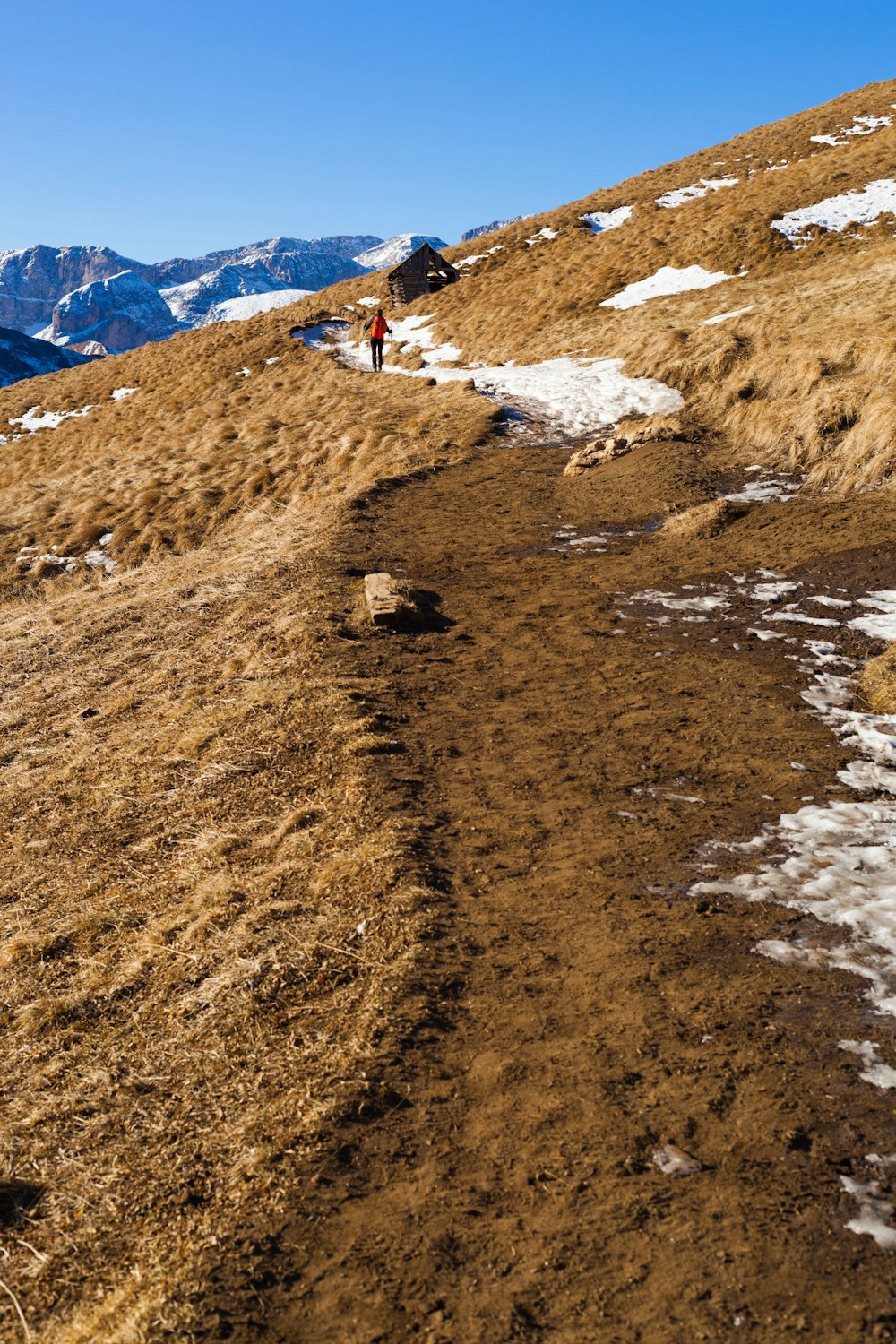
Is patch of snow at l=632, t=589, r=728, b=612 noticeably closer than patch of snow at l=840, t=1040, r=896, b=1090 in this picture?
No

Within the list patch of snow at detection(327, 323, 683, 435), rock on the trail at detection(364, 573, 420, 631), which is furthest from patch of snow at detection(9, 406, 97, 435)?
rock on the trail at detection(364, 573, 420, 631)

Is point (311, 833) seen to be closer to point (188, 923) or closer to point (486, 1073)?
point (188, 923)

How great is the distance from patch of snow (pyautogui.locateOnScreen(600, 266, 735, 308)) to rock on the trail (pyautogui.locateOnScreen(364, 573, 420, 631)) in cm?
2456

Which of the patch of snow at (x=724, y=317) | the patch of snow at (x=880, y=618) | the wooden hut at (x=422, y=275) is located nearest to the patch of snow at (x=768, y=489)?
the patch of snow at (x=880, y=618)

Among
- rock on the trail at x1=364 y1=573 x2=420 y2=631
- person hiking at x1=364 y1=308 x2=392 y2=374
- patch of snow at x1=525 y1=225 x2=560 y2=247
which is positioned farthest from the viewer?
patch of snow at x1=525 y1=225 x2=560 y2=247

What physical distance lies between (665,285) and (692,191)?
16887 millimetres

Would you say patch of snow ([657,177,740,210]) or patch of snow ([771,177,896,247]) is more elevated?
patch of snow ([657,177,740,210])

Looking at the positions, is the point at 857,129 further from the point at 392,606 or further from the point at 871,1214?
the point at 871,1214

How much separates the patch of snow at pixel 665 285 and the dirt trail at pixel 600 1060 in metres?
26.3

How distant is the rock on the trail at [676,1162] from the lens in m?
4.14

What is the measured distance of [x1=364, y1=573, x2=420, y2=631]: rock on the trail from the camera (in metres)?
11.9

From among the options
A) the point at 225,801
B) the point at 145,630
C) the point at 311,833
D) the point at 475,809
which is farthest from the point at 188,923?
the point at 145,630

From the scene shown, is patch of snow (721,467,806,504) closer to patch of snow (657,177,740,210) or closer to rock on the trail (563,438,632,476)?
rock on the trail (563,438,632,476)

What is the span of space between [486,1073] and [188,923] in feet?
10.8
